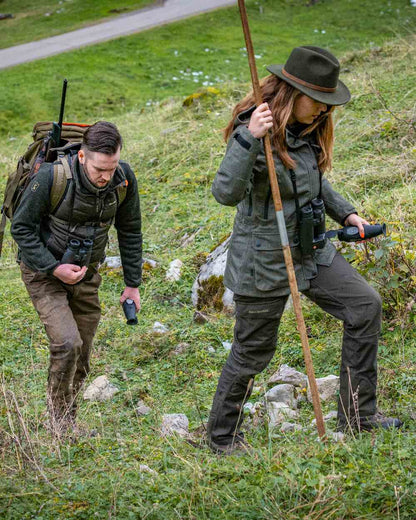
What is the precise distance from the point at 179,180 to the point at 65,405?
195 inches

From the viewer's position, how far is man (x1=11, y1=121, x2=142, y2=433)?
12.0ft

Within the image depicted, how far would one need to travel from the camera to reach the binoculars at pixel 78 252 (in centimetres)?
378

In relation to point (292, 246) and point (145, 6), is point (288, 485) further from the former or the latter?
point (145, 6)

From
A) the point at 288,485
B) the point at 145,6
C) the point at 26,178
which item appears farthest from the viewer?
the point at 145,6

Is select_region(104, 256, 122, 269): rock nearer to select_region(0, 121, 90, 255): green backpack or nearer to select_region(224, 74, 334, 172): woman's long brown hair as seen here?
select_region(0, 121, 90, 255): green backpack

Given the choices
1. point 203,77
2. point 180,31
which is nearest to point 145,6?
point 180,31

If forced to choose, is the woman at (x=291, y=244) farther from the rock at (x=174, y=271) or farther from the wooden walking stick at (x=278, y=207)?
the rock at (x=174, y=271)

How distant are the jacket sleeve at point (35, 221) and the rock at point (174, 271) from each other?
2633 millimetres

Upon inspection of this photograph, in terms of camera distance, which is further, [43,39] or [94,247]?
[43,39]

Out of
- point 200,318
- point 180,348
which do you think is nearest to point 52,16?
point 200,318

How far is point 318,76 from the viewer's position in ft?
10.8

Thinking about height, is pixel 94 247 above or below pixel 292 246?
below

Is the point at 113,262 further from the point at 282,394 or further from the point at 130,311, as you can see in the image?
the point at 282,394

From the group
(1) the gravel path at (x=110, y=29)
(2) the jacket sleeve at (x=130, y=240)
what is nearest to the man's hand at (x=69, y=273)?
(2) the jacket sleeve at (x=130, y=240)
